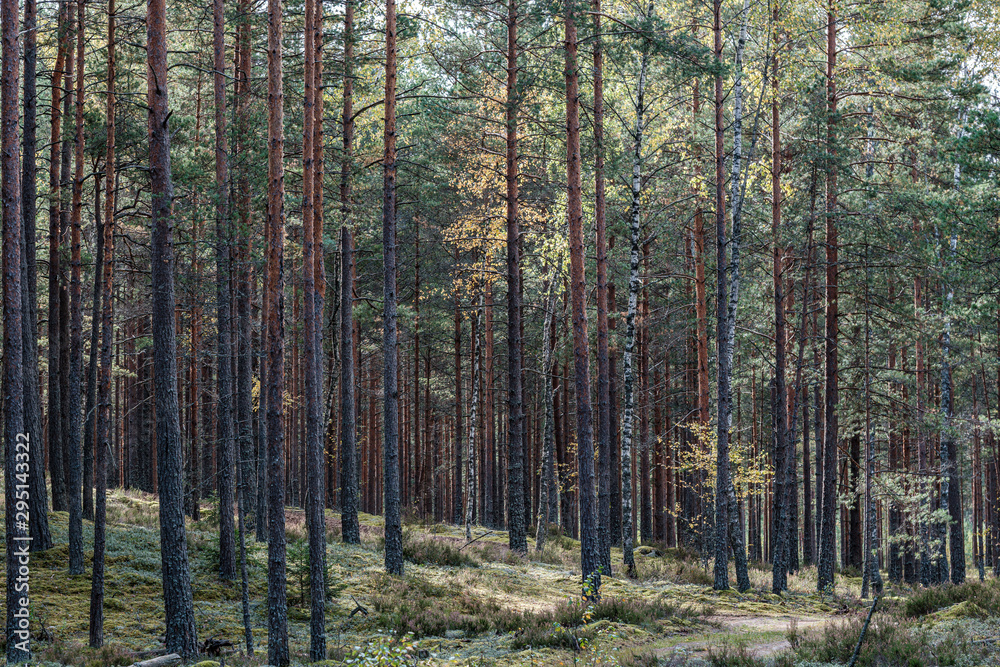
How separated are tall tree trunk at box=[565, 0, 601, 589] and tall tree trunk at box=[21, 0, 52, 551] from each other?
32.7 ft

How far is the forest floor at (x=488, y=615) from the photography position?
32.0ft

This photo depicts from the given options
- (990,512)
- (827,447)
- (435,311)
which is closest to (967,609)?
(827,447)

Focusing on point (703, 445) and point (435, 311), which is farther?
point (435, 311)

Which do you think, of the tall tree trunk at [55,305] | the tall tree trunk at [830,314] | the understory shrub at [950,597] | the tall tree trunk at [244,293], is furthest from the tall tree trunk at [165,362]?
the tall tree trunk at [830,314]

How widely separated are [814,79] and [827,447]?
961 centimetres

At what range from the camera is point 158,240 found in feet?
33.7

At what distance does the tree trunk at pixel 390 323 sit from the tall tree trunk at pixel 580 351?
3.92 meters

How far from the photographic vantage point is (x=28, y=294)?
14.5 m

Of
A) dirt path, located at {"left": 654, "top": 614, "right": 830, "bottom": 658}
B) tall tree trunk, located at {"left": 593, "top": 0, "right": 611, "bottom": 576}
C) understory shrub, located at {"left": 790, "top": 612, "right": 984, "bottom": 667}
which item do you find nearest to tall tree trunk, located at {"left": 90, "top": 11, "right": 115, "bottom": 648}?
dirt path, located at {"left": 654, "top": 614, "right": 830, "bottom": 658}

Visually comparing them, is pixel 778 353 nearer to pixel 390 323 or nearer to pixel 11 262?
pixel 390 323

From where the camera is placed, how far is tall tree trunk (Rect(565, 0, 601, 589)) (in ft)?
44.0

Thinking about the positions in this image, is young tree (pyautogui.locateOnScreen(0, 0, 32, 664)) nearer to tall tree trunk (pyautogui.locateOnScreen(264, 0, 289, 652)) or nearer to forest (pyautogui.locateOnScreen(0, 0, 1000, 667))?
forest (pyautogui.locateOnScreen(0, 0, 1000, 667))

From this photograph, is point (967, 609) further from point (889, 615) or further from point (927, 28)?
point (927, 28)

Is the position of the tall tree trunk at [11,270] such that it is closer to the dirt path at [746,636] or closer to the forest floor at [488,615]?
the forest floor at [488,615]
